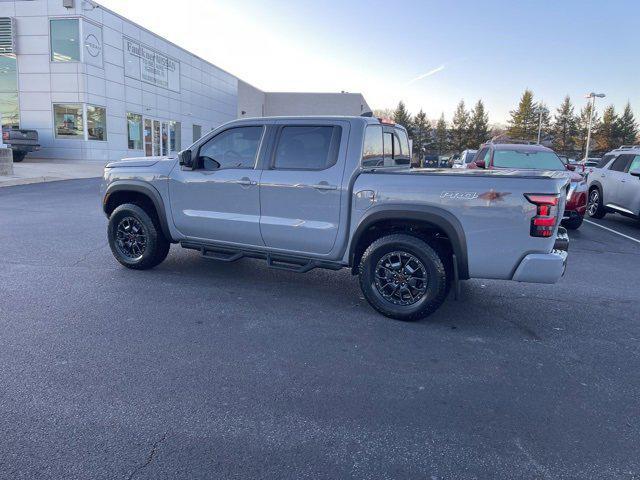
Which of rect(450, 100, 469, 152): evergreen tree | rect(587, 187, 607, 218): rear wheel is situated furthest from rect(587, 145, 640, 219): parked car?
rect(450, 100, 469, 152): evergreen tree

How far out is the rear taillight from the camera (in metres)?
3.82

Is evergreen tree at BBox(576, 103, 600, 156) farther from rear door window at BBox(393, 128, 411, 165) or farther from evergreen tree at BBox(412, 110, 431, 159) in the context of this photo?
rear door window at BBox(393, 128, 411, 165)

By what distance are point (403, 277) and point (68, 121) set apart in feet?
81.3

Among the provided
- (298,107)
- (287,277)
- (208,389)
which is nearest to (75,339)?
(208,389)

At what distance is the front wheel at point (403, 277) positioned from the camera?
4.27 m

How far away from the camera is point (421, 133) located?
75.8 metres

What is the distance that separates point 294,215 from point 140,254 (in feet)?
7.79

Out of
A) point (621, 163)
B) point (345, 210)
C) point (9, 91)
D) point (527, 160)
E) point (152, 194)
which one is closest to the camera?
point (345, 210)

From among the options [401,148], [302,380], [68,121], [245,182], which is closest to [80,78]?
[68,121]

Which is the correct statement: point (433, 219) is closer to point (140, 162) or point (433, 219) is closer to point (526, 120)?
point (140, 162)

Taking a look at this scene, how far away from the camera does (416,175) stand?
13.9ft

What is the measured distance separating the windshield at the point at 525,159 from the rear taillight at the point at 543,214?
6.92 meters

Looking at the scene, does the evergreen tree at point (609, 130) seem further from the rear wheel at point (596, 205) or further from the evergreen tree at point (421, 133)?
the rear wheel at point (596, 205)

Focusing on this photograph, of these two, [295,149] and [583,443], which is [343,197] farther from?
[583,443]
